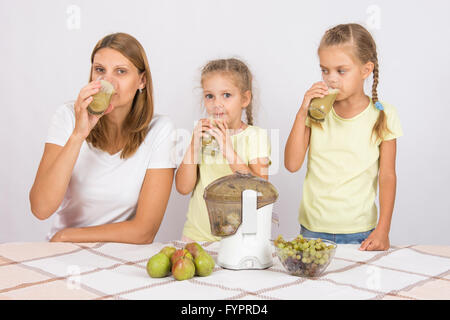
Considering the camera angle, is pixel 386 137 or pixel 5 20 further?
pixel 5 20

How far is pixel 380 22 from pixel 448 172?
85cm

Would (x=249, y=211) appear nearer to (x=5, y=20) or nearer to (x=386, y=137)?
(x=386, y=137)

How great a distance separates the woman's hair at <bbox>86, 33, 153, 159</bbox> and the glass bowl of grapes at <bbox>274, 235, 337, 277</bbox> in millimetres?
856

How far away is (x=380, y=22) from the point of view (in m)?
2.49

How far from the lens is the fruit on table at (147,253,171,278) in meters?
1.19

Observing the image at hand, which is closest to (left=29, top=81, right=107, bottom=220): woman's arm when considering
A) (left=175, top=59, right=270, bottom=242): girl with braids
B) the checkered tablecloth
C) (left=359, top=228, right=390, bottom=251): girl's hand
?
the checkered tablecloth

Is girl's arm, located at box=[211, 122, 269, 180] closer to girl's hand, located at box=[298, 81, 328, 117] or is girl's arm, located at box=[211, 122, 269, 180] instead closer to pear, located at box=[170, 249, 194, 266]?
girl's hand, located at box=[298, 81, 328, 117]

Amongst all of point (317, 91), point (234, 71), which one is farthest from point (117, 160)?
point (317, 91)

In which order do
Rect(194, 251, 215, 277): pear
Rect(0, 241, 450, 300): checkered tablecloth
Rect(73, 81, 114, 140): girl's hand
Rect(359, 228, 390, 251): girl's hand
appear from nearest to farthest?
Rect(0, 241, 450, 300): checkered tablecloth, Rect(194, 251, 215, 277): pear, Rect(359, 228, 390, 251): girl's hand, Rect(73, 81, 114, 140): girl's hand

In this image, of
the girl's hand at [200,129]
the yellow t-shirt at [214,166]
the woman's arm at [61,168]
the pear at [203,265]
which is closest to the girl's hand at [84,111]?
the woman's arm at [61,168]

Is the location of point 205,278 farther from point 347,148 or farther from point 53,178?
point 347,148

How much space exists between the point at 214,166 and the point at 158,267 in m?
0.80

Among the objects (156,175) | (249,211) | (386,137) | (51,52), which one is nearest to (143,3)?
(51,52)

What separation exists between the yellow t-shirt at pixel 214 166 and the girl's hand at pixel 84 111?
0.47 metres
